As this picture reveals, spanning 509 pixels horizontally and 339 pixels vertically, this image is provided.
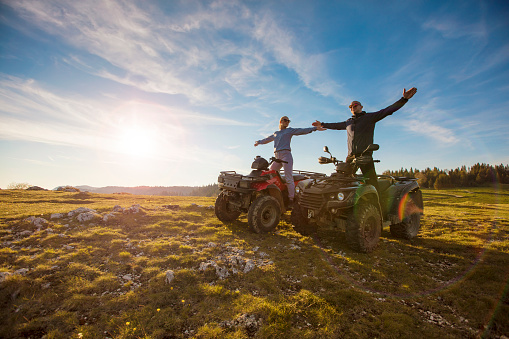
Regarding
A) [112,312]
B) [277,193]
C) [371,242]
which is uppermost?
[277,193]

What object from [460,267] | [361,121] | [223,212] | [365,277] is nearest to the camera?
[365,277]

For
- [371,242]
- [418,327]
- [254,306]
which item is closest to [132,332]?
[254,306]

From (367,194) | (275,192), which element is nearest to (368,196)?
(367,194)

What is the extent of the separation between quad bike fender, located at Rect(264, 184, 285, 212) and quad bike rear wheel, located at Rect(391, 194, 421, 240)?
14.1ft

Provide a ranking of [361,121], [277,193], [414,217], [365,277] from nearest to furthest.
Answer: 1. [365,277]
2. [361,121]
3. [414,217]
4. [277,193]

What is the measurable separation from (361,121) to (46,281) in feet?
29.4

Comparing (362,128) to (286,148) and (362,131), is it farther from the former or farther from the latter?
(286,148)

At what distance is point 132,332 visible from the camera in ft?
9.97

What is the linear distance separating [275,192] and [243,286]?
15.0ft

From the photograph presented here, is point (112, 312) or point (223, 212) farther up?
point (223, 212)

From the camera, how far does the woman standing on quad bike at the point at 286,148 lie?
28.8 ft

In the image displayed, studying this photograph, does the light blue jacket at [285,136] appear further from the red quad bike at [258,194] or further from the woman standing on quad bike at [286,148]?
the red quad bike at [258,194]

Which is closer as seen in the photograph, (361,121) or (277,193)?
(361,121)

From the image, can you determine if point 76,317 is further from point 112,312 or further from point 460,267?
point 460,267
